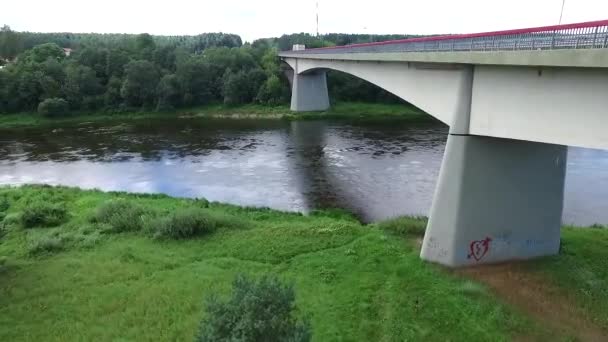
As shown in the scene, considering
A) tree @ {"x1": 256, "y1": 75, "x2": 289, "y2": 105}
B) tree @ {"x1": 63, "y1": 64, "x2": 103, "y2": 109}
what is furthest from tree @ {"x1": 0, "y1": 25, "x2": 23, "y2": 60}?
tree @ {"x1": 256, "y1": 75, "x2": 289, "y2": 105}

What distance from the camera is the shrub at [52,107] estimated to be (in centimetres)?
6141

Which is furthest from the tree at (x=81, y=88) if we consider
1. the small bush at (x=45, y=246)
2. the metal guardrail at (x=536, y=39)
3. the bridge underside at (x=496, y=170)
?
the bridge underside at (x=496, y=170)

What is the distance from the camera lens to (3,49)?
94.4m

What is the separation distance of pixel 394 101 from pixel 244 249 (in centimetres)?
5499

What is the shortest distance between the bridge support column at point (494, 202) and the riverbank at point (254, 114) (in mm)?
43234

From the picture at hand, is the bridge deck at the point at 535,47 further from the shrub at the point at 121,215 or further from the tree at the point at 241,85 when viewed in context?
the tree at the point at 241,85

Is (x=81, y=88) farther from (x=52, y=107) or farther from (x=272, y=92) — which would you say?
(x=272, y=92)

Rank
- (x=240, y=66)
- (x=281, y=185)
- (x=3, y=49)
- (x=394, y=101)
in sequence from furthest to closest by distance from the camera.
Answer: (x=3, y=49) → (x=240, y=66) → (x=394, y=101) → (x=281, y=185)

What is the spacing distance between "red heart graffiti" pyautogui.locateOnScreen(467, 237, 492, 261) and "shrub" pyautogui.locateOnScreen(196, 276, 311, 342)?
892 centimetres

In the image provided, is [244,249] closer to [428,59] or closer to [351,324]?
[351,324]

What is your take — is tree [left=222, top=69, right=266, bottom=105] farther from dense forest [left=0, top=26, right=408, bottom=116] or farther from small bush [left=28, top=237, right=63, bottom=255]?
small bush [left=28, top=237, right=63, bottom=255]

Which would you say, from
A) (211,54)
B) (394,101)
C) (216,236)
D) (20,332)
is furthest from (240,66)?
(20,332)

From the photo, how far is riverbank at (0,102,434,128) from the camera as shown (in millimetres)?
60656

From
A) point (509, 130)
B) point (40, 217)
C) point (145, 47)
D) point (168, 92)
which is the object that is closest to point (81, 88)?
point (168, 92)
